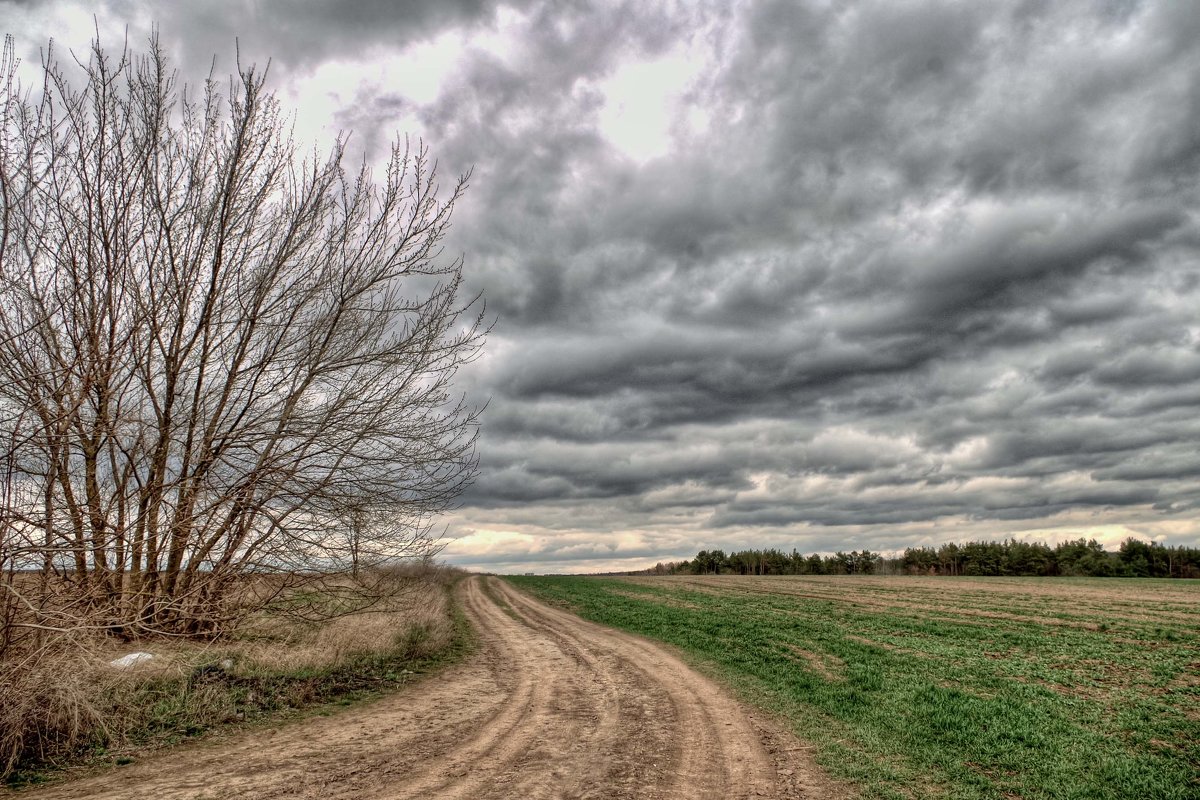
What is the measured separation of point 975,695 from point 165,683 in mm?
14031

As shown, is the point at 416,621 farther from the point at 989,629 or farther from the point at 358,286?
the point at 989,629

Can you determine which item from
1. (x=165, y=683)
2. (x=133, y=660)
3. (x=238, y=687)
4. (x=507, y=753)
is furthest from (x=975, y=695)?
(x=133, y=660)

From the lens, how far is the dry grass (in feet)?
26.1

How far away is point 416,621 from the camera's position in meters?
20.6

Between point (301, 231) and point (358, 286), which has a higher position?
point (301, 231)

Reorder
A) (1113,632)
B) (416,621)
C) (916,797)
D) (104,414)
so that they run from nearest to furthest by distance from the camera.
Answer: (916,797) → (104,414) → (416,621) → (1113,632)

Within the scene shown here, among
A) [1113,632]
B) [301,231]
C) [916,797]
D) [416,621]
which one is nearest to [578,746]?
[916,797]

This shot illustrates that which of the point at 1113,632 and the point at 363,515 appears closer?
the point at 363,515

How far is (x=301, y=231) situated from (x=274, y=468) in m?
4.53

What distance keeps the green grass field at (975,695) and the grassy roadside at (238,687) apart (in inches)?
303

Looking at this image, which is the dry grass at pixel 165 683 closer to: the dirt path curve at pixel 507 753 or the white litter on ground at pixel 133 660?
the white litter on ground at pixel 133 660

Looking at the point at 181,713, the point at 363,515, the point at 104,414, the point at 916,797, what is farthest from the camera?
the point at 363,515

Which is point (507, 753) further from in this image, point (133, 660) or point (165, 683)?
point (133, 660)

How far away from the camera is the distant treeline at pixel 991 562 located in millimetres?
101500
